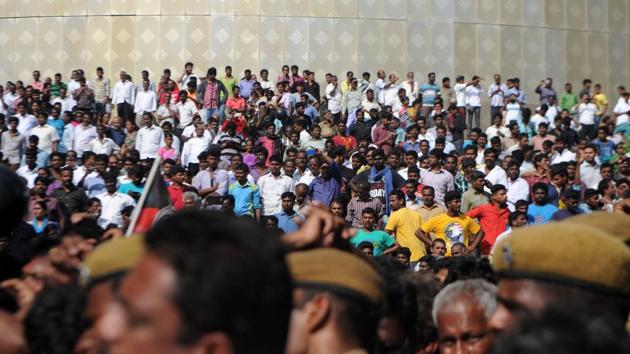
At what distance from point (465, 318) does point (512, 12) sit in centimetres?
3291

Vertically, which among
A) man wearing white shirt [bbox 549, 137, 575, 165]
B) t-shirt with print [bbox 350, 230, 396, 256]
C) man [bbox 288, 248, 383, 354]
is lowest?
t-shirt with print [bbox 350, 230, 396, 256]

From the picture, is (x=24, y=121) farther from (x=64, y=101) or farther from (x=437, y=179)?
(x=437, y=179)

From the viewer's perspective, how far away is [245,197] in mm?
18484

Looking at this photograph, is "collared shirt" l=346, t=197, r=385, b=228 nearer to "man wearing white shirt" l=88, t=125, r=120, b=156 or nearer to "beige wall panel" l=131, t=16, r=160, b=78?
"man wearing white shirt" l=88, t=125, r=120, b=156

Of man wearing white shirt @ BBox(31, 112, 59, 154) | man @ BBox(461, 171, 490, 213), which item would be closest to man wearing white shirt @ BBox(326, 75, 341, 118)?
→ man wearing white shirt @ BBox(31, 112, 59, 154)

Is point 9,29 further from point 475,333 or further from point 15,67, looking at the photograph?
point 475,333

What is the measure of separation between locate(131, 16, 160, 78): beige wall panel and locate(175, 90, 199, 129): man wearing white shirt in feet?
21.6

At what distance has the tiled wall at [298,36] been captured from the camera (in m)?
34.9

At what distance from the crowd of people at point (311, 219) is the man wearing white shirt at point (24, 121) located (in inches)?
2.5

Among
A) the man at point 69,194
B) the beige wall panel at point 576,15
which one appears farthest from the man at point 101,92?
the beige wall panel at point 576,15

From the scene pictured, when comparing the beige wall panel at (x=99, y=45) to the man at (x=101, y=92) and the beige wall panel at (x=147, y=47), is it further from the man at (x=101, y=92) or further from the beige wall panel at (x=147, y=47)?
the man at (x=101, y=92)

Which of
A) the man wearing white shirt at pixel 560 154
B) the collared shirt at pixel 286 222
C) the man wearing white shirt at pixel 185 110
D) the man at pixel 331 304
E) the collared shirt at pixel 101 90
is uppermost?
the collared shirt at pixel 101 90

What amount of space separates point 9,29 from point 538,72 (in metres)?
15.0

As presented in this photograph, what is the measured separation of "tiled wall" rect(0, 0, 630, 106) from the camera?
34906 millimetres
